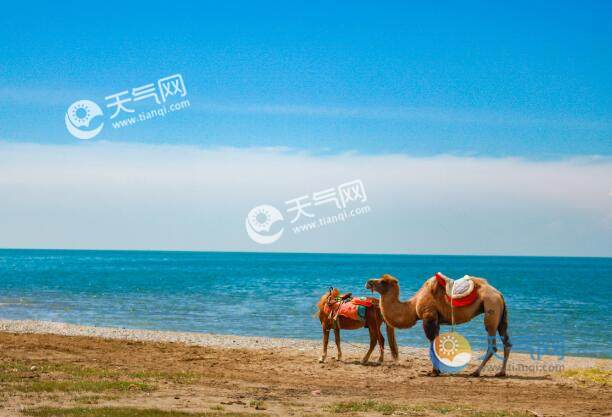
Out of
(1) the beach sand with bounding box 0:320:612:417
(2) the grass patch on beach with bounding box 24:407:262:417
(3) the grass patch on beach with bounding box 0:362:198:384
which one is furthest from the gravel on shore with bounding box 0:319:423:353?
(2) the grass patch on beach with bounding box 24:407:262:417

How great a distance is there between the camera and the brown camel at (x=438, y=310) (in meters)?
15.1

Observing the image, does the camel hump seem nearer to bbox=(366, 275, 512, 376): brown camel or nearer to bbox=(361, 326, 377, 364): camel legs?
bbox=(366, 275, 512, 376): brown camel

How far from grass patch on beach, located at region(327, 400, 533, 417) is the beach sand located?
0.02 meters

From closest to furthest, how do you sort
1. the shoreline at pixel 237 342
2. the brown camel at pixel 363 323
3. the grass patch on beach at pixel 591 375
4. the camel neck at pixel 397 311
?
the grass patch on beach at pixel 591 375 → the camel neck at pixel 397 311 → the brown camel at pixel 363 323 → the shoreline at pixel 237 342

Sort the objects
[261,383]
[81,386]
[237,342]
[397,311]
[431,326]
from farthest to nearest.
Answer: [237,342] → [397,311] → [431,326] → [261,383] → [81,386]

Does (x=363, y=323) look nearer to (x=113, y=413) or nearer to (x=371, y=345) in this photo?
(x=371, y=345)

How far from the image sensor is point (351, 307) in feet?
55.2

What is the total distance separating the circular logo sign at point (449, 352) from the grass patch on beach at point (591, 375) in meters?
2.19

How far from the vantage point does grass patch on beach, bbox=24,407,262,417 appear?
10148 millimetres

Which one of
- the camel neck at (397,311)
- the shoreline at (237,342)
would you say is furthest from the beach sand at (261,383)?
the camel neck at (397,311)

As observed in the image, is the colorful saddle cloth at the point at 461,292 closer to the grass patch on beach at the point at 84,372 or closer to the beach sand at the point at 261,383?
the beach sand at the point at 261,383

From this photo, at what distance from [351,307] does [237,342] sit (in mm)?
6579

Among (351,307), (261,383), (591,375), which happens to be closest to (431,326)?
(351,307)

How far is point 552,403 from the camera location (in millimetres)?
12047
